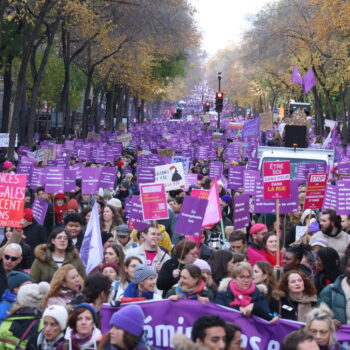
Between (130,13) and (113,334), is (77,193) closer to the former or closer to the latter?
(113,334)

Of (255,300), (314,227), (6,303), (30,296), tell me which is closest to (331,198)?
(314,227)

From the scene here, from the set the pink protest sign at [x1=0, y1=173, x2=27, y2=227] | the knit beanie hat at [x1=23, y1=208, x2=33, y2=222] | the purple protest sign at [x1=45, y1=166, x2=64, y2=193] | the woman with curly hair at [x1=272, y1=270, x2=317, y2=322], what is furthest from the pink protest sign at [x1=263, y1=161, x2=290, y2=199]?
the woman with curly hair at [x1=272, y1=270, x2=317, y2=322]

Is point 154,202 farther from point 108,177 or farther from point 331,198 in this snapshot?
point 108,177

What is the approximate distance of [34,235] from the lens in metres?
12.7

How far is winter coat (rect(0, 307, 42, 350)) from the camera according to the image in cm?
743

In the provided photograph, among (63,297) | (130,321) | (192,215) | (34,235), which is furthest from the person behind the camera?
(34,235)

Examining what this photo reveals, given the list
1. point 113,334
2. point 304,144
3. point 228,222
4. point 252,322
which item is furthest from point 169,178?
point 304,144

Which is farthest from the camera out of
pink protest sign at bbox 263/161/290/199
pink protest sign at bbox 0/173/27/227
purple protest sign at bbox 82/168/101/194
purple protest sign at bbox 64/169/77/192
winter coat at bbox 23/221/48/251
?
purple protest sign at bbox 82/168/101/194

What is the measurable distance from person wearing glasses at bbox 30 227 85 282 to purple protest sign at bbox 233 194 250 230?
11.9ft

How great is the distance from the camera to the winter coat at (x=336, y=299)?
8445mm

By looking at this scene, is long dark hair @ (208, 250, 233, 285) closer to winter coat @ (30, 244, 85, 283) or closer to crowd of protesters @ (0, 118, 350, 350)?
crowd of protesters @ (0, 118, 350, 350)

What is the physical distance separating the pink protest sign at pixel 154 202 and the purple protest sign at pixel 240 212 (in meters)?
1.47

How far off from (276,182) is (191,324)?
5.51 metres

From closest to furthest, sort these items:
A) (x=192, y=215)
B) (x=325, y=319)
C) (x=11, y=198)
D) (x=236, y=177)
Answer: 1. (x=325, y=319)
2. (x=192, y=215)
3. (x=11, y=198)
4. (x=236, y=177)
